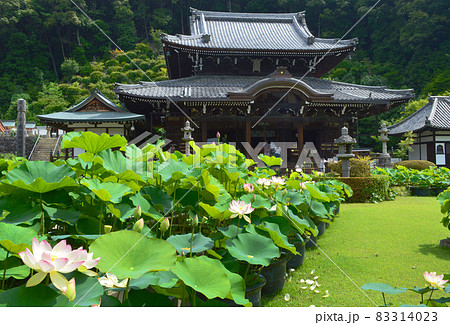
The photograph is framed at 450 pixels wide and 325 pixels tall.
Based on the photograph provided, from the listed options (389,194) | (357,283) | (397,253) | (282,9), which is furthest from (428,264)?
(282,9)

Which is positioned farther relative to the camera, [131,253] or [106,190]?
[106,190]

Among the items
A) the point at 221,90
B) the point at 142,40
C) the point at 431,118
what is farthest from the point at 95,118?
the point at 142,40

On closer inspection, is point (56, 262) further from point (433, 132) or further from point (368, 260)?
point (433, 132)

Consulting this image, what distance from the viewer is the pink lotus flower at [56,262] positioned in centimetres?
68

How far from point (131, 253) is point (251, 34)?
660 inches

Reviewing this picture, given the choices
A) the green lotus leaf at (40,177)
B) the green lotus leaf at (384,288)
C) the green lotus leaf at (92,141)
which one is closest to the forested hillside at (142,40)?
the green lotus leaf at (92,141)

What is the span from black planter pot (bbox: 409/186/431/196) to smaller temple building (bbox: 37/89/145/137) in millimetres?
9911

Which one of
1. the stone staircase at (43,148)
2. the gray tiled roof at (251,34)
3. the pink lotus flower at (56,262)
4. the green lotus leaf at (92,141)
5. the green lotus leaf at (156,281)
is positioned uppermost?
the gray tiled roof at (251,34)

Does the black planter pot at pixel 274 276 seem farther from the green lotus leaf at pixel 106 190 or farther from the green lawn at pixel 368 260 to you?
the green lotus leaf at pixel 106 190

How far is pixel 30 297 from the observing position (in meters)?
0.74

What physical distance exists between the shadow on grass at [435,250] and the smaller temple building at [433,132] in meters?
13.9

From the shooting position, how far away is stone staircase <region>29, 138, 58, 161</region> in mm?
18741

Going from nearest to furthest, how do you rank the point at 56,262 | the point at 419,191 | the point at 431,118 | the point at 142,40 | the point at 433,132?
the point at 56,262 < the point at 419,191 < the point at 431,118 < the point at 433,132 < the point at 142,40

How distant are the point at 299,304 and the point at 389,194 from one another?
6934 millimetres
